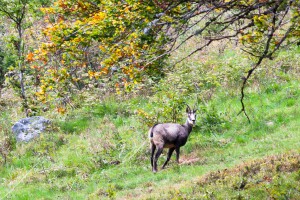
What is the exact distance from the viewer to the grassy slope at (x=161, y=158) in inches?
370

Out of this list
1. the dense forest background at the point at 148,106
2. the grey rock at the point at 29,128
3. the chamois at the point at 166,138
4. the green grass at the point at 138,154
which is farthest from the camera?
the grey rock at the point at 29,128

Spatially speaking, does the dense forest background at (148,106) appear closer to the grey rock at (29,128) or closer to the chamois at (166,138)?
the grey rock at (29,128)

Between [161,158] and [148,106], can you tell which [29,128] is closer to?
[148,106]

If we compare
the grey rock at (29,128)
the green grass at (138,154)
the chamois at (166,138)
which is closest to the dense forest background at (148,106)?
the green grass at (138,154)

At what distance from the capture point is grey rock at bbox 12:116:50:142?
52.1 feet

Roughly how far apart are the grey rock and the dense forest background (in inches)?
12.9

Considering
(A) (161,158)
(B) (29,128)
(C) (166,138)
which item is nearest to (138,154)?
(A) (161,158)

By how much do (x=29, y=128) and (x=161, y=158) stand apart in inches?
202

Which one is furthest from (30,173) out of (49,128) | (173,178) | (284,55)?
(284,55)

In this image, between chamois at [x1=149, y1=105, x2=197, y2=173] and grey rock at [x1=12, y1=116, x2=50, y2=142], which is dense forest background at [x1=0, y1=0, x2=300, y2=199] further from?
chamois at [x1=149, y1=105, x2=197, y2=173]

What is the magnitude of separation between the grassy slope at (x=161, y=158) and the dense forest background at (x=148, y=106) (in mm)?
43

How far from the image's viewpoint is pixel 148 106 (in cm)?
1452

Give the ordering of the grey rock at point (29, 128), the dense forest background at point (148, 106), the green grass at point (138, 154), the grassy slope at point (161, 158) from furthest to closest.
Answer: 1. the grey rock at point (29, 128)
2. the green grass at point (138, 154)
3. the grassy slope at point (161, 158)
4. the dense forest background at point (148, 106)

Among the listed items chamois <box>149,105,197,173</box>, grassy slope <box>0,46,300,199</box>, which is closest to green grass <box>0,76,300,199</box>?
grassy slope <box>0,46,300,199</box>
